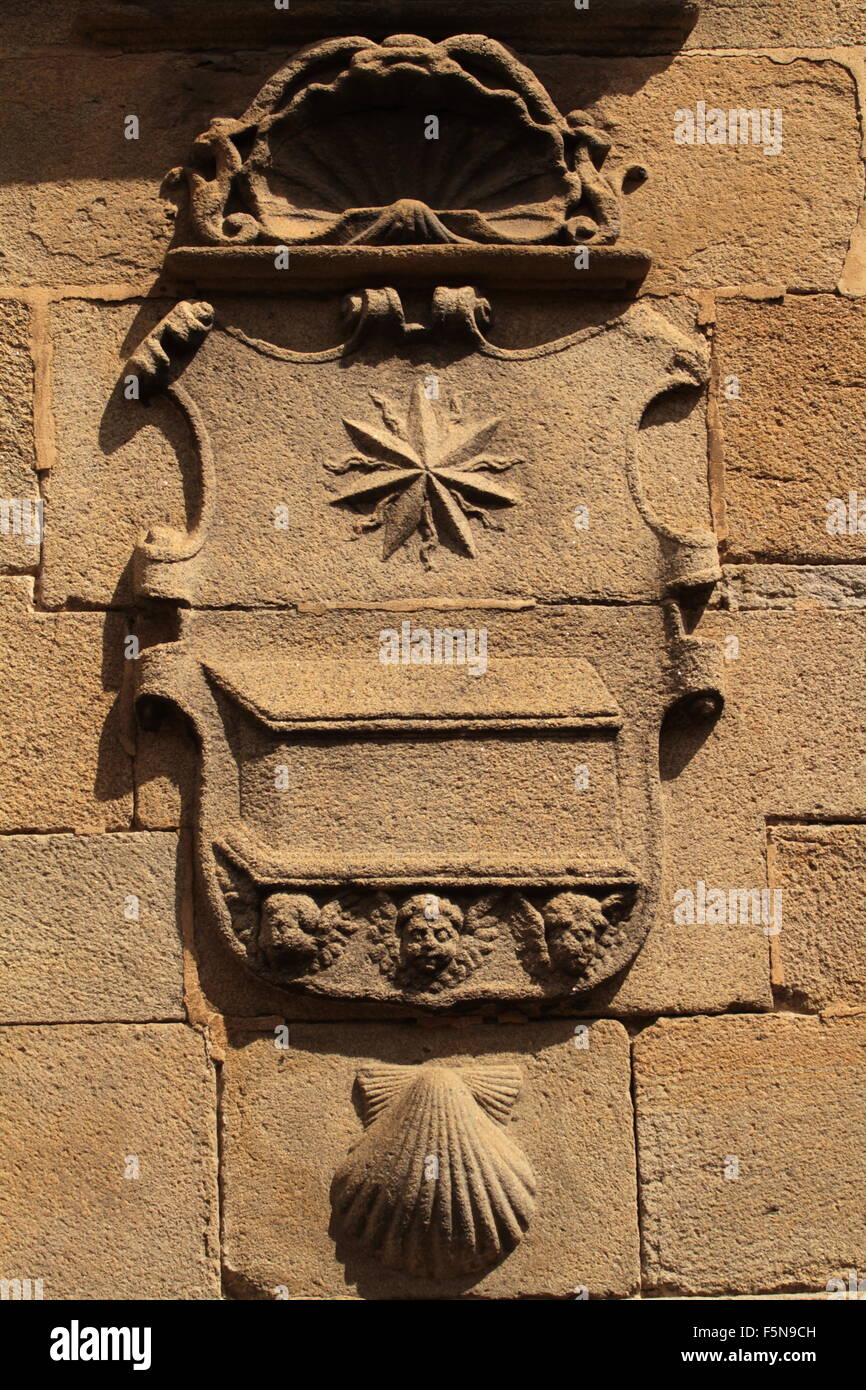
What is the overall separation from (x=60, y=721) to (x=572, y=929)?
3.95 feet

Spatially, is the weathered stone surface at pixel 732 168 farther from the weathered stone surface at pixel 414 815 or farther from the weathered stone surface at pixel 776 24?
the weathered stone surface at pixel 414 815

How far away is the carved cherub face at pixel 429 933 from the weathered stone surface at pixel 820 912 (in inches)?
28.1

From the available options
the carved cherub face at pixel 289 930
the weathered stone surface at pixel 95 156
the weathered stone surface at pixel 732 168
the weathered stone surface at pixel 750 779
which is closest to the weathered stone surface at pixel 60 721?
the carved cherub face at pixel 289 930

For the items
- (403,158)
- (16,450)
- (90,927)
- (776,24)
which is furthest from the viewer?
(776,24)

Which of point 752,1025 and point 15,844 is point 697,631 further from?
point 15,844

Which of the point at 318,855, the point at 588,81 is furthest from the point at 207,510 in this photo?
the point at 588,81

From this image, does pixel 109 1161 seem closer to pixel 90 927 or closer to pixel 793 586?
pixel 90 927

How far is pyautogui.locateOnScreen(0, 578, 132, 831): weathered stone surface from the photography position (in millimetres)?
3352

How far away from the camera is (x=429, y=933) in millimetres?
3180

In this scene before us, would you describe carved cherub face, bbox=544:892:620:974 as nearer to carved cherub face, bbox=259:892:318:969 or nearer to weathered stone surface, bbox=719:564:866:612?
carved cherub face, bbox=259:892:318:969

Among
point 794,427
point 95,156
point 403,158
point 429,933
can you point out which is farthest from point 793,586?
point 95,156

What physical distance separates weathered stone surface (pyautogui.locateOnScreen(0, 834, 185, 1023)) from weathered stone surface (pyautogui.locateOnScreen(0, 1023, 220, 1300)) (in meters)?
0.05

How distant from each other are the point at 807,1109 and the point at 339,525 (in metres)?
1.62

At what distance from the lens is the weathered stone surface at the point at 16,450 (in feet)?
11.4
